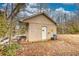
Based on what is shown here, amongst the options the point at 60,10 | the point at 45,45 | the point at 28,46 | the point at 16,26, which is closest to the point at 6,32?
the point at 16,26

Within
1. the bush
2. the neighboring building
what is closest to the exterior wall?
the neighboring building

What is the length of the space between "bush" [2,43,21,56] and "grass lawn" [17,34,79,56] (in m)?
0.04

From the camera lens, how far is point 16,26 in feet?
7.39

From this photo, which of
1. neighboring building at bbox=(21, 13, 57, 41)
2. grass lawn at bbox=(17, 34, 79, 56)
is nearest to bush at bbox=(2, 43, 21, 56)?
grass lawn at bbox=(17, 34, 79, 56)

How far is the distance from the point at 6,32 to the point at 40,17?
0.38 meters

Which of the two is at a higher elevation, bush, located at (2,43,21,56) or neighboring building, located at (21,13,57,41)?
neighboring building, located at (21,13,57,41)

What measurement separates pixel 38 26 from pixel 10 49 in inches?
14.4

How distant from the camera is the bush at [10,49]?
2234 mm

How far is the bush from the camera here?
2234 millimetres

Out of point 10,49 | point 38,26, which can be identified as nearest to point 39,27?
point 38,26

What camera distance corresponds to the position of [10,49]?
225 cm

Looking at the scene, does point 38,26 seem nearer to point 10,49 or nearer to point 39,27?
point 39,27

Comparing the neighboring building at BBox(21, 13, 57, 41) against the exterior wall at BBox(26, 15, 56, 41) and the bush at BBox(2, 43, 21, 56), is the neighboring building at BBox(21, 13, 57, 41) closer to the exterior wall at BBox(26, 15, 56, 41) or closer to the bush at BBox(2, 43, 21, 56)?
the exterior wall at BBox(26, 15, 56, 41)

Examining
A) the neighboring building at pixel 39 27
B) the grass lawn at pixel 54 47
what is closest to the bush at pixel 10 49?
the grass lawn at pixel 54 47
